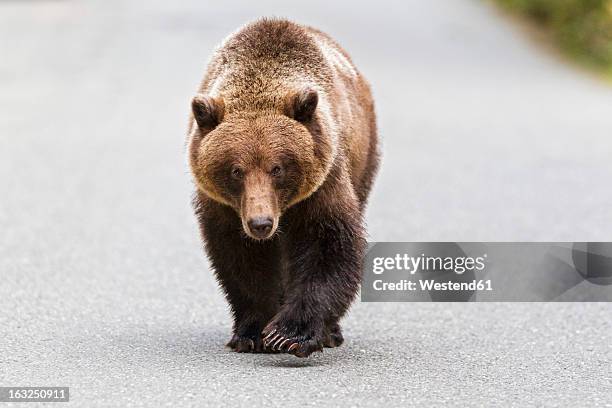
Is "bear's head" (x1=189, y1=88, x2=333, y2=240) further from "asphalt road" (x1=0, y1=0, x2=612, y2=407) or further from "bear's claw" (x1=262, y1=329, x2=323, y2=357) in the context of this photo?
"asphalt road" (x1=0, y1=0, x2=612, y2=407)

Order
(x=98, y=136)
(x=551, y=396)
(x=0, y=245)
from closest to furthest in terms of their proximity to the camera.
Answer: (x=551, y=396)
(x=0, y=245)
(x=98, y=136)

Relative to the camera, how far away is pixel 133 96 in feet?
63.8

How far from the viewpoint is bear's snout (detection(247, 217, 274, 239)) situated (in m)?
6.15

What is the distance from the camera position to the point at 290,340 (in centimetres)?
666

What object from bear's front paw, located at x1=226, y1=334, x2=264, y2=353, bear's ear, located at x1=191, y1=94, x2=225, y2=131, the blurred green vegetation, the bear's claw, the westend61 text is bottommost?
the bear's claw

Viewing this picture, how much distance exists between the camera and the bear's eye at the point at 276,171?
6.43 meters

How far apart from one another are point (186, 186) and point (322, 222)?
7016 mm

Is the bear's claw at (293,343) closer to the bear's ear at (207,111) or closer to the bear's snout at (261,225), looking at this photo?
the bear's snout at (261,225)

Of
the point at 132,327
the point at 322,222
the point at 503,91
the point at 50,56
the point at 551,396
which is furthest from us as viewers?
the point at 50,56

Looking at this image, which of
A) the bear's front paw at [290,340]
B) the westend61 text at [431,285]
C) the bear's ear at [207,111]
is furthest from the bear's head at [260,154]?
the westend61 text at [431,285]

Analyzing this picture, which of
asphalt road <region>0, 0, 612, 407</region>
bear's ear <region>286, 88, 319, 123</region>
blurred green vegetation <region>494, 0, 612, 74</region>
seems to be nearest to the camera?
asphalt road <region>0, 0, 612, 407</region>

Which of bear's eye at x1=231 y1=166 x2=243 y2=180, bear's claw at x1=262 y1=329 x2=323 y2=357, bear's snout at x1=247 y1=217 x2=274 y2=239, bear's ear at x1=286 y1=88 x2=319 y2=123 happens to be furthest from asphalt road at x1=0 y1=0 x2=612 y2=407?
bear's ear at x1=286 y1=88 x2=319 y2=123

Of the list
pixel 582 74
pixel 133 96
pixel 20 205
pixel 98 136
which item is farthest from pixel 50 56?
pixel 20 205

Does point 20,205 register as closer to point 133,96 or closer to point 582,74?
point 133,96
